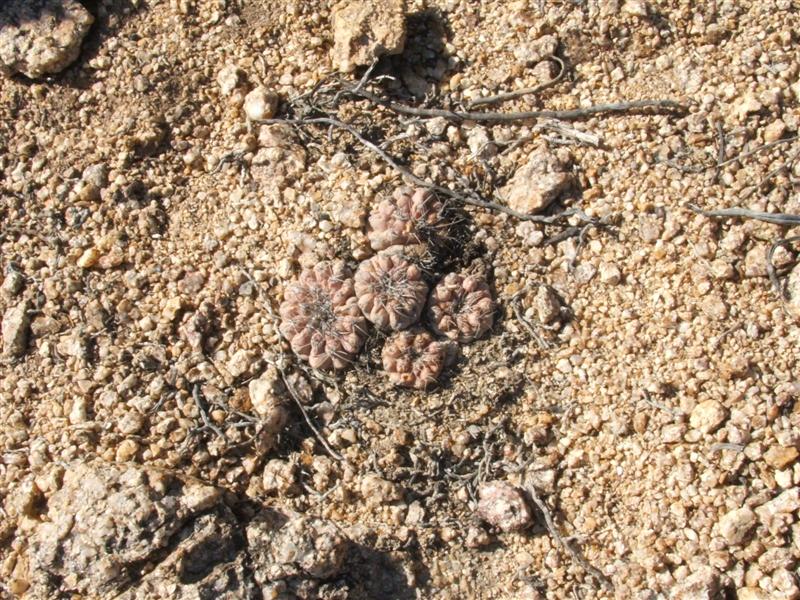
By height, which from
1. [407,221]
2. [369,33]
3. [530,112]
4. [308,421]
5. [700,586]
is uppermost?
[369,33]

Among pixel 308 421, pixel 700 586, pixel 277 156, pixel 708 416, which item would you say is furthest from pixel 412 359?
pixel 700 586

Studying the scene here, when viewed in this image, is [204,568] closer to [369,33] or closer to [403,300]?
[403,300]

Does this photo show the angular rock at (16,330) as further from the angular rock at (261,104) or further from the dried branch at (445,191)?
the dried branch at (445,191)

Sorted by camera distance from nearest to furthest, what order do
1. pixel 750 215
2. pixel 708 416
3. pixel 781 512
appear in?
pixel 781 512, pixel 708 416, pixel 750 215

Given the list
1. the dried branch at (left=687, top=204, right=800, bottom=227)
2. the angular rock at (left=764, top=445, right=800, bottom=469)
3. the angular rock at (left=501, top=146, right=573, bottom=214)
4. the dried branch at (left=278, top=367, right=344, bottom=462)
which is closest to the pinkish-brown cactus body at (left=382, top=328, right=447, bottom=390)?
the dried branch at (left=278, top=367, right=344, bottom=462)

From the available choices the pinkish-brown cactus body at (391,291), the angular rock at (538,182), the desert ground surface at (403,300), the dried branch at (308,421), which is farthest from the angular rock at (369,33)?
the dried branch at (308,421)

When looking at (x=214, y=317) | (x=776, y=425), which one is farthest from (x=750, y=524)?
(x=214, y=317)
